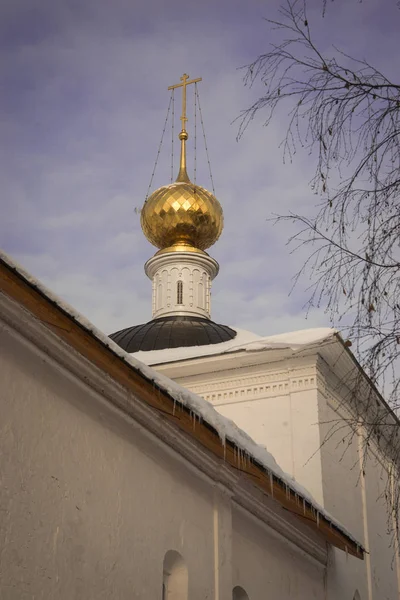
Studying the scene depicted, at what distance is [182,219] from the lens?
18.9 metres

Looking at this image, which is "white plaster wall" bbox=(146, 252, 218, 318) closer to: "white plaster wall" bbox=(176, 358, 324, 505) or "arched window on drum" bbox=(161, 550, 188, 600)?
"white plaster wall" bbox=(176, 358, 324, 505)

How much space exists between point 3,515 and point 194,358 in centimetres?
→ 880

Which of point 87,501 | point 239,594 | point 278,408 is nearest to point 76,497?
point 87,501

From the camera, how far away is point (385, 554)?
1465 centimetres

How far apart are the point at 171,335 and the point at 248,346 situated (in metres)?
2.65

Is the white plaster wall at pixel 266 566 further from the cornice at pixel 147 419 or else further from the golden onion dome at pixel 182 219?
the golden onion dome at pixel 182 219

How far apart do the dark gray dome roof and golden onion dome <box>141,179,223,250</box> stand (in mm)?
2739

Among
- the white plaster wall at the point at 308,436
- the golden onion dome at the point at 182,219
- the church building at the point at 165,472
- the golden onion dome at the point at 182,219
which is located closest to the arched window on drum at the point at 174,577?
the church building at the point at 165,472

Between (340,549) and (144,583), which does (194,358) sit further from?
(144,583)

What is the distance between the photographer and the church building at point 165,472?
18.6 feet

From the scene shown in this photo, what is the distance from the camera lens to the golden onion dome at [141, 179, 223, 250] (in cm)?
1891

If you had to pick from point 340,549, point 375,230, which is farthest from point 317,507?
point 375,230

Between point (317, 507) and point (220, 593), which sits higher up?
point (317, 507)

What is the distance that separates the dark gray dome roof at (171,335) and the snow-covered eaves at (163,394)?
5859 millimetres
